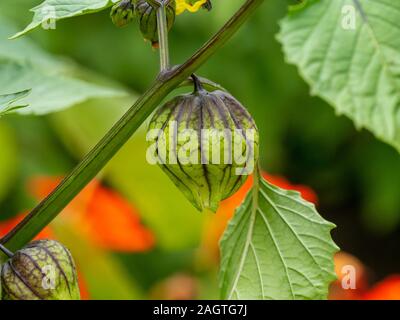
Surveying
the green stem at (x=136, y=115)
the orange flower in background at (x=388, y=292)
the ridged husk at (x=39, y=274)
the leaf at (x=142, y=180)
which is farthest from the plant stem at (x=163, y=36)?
the orange flower in background at (x=388, y=292)

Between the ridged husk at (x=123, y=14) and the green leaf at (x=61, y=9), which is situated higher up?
the ridged husk at (x=123, y=14)

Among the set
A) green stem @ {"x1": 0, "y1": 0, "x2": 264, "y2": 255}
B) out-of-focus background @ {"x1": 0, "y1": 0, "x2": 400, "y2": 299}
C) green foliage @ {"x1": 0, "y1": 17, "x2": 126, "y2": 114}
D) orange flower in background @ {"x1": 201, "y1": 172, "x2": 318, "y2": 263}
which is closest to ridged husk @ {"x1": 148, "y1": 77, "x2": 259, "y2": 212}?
green stem @ {"x1": 0, "y1": 0, "x2": 264, "y2": 255}

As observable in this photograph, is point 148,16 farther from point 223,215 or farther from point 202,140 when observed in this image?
point 223,215

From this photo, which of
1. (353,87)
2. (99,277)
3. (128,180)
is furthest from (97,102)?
(353,87)

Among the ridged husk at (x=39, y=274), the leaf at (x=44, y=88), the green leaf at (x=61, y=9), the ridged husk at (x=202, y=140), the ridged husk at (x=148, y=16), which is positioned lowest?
the ridged husk at (x=39, y=274)

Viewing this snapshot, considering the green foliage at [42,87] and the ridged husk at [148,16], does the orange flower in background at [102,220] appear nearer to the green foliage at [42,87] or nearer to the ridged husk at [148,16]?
the green foliage at [42,87]

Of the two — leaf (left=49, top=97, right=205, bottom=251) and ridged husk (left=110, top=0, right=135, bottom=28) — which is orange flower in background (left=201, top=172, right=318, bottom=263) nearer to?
leaf (left=49, top=97, right=205, bottom=251)
